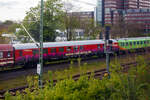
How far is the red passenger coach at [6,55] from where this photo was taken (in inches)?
784

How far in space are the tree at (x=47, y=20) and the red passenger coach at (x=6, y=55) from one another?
35.1 ft

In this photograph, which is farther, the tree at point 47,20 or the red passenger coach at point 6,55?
the tree at point 47,20

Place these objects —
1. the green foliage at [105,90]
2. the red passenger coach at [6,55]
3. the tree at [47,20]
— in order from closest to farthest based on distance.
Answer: the green foliage at [105,90], the red passenger coach at [6,55], the tree at [47,20]

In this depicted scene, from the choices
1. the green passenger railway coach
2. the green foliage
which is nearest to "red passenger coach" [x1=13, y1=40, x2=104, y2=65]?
the green passenger railway coach

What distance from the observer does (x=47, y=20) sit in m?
33.0

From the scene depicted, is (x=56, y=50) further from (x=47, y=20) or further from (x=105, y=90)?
(x=105, y=90)

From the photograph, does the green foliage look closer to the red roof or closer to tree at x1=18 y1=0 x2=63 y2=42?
the red roof

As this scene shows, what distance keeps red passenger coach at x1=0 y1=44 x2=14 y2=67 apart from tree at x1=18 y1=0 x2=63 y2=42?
1071 centimetres

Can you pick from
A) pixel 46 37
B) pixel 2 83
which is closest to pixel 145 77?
pixel 2 83

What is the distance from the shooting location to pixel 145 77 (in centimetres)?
562

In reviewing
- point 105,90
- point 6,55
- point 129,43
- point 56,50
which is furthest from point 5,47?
point 129,43

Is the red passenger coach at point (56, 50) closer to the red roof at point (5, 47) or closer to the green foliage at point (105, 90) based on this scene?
the red roof at point (5, 47)

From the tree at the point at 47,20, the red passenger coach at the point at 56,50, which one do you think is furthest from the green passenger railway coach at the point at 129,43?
the tree at the point at 47,20

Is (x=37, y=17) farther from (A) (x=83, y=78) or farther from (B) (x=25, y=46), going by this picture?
(A) (x=83, y=78)
